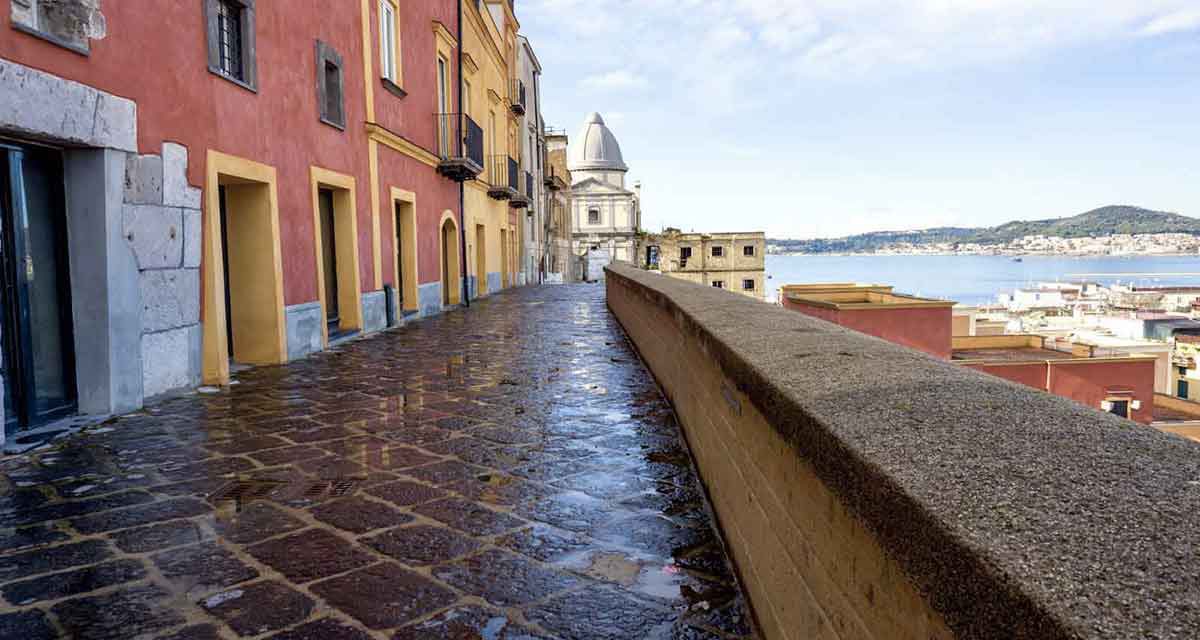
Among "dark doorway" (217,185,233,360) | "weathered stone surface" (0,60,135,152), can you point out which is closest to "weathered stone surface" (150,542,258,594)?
"weathered stone surface" (0,60,135,152)

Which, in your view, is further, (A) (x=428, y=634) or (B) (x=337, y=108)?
(B) (x=337, y=108)

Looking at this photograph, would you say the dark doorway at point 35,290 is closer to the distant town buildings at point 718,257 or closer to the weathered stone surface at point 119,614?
the weathered stone surface at point 119,614

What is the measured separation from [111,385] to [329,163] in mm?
5163

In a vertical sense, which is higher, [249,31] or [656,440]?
[249,31]

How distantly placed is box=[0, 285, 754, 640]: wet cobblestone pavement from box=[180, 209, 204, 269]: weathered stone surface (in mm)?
1342

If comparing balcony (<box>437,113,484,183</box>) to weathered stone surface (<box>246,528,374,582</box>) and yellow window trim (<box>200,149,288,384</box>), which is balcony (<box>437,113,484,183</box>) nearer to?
yellow window trim (<box>200,149,288,384</box>)

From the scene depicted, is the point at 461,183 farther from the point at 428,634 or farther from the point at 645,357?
the point at 428,634

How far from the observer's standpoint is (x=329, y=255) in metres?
11.0

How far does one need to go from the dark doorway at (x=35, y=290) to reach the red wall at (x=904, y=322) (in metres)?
14.2

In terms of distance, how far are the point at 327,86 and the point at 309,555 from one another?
29.1 feet

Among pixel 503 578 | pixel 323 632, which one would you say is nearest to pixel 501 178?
pixel 503 578

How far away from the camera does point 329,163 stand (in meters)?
10.2

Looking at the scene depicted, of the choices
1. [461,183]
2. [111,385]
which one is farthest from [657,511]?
[461,183]

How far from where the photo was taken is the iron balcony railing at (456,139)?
1568cm
